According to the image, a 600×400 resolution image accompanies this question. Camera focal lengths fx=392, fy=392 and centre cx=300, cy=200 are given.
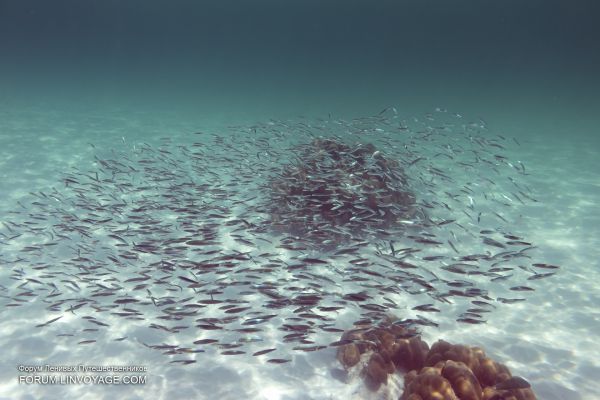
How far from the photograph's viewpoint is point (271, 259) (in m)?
9.89

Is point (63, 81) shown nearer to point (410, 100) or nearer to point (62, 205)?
point (410, 100)

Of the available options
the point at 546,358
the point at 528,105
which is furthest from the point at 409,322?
the point at 528,105

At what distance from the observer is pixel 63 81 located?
56562 mm

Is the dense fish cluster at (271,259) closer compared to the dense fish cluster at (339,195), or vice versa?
the dense fish cluster at (271,259)

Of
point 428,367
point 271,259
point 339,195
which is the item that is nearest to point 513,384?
point 428,367

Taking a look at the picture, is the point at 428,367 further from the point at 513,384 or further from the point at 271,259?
the point at 271,259

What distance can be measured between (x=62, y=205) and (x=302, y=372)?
427 inches

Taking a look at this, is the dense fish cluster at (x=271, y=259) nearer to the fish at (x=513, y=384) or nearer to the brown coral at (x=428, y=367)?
the brown coral at (x=428, y=367)

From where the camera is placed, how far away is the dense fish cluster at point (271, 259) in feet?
23.3

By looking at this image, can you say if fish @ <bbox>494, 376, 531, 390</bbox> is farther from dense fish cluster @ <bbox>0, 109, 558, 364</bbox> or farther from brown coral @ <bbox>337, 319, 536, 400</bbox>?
dense fish cluster @ <bbox>0, 109, 558, 364</bbox>

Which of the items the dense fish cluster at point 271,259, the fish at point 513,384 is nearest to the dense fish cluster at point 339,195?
the dense fish cluster at point 271,259

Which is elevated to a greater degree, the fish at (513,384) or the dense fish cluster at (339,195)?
the dense fish cluster at (339,195)

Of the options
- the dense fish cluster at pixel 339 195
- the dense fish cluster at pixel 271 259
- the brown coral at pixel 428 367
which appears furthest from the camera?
the dense fish cluster at pixel 339 195

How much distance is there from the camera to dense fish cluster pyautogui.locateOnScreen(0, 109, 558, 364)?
7.09m
